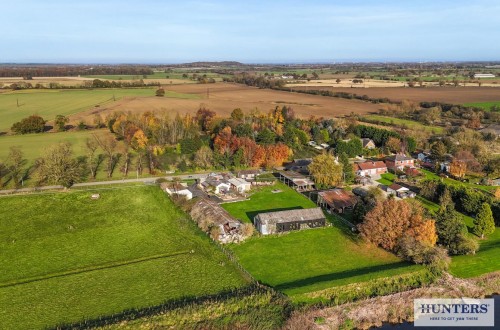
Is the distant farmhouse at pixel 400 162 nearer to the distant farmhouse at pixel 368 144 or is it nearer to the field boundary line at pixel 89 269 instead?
the distant farmhouse at pixel 368 144

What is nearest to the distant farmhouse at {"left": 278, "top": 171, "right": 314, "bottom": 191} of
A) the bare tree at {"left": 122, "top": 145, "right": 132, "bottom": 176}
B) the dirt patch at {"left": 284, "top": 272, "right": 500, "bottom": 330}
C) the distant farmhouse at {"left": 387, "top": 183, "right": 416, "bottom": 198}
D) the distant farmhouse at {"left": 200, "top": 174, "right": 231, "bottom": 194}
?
the distant farmhouse at {"left": 200, "top": 174, "right": 231, "bottom": 194}

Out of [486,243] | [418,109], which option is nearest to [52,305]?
[486,243]

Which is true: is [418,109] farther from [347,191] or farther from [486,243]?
[486,243]

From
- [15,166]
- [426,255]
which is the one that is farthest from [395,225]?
[15,166]

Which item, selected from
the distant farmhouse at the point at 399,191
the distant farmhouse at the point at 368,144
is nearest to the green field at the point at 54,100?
the distant farmhouse at the point at 368,144

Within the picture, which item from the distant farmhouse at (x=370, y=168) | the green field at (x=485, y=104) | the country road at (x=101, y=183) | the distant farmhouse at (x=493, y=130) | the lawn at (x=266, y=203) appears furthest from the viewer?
the green field at (x=485, y=104)

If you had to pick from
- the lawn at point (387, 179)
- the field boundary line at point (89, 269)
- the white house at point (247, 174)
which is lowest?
the lawn at point (387, 179)

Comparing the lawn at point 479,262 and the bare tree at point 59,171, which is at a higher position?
the bare tree at point 59,171
